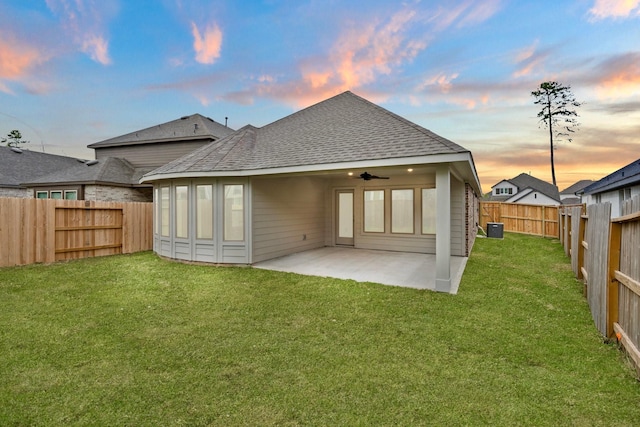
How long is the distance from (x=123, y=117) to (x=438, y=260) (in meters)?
19.4

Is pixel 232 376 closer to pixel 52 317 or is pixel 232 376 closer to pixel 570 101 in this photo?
pixel 52 317

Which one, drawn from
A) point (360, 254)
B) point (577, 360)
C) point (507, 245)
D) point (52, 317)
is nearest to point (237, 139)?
point (360, 254)

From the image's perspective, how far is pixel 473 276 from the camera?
6742 millimetres

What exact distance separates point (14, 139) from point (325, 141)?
43792 millimetres

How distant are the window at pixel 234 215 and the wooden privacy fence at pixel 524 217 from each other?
49.6ft

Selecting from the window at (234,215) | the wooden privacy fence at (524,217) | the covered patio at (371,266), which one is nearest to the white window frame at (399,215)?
the covered patio at (371,266)

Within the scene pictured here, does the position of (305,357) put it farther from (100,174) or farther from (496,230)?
(100,174)

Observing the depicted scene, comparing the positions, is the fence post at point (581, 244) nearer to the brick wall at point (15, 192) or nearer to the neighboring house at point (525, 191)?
the brick wall at point (15, 192)

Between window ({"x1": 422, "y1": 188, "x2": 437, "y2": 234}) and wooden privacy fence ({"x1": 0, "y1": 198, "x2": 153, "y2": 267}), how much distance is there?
32.5 feet

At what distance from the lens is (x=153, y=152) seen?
16.5m

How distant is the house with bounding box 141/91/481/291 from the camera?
618 cm

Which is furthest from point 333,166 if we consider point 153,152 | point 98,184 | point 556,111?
point 556,111

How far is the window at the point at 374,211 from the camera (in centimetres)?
1048

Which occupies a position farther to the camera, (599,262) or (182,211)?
(182,211)
